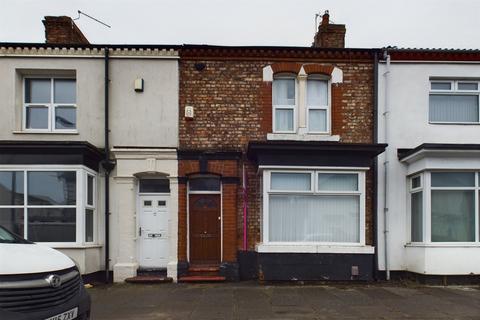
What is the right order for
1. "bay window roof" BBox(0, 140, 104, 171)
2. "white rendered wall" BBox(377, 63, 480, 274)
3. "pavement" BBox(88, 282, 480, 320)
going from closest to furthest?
"pavement" BBox(88, 282, 480, 320) → "bay window roof" BBox(0, 140, 104, 171) → "white rendered wall" BBox(377, 63, 480, 274)

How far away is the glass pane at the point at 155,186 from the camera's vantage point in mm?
12758

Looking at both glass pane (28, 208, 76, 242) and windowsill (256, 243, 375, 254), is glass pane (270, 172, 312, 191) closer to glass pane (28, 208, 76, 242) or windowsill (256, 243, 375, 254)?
windowsill (256, 243, 375, 254)

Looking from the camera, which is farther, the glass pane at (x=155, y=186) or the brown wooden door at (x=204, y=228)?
the glass pane at (x=155, y=186)

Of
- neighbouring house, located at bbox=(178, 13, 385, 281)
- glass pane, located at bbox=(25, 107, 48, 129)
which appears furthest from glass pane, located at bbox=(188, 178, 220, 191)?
glass pane, located at bbox=(25, 107, 48, 129)

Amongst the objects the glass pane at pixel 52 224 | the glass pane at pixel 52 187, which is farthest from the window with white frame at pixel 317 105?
the glass pane at pixel 52 224

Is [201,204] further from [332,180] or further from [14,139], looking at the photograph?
[14,139]

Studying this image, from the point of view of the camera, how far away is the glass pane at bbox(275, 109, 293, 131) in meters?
12.8

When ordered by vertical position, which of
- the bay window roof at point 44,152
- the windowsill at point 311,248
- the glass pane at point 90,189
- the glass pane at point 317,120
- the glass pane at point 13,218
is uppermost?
the glass pane at point 317,120

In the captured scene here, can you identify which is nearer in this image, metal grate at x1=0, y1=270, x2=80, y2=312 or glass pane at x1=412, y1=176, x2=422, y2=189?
metal grate at x1=0, y1=270, x2=80, y2=312

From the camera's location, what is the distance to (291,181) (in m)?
12.1

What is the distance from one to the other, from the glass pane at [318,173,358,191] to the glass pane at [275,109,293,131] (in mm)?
1665

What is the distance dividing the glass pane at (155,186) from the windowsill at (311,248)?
3.01 metres

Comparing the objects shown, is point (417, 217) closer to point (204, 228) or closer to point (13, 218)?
point (204, 228)

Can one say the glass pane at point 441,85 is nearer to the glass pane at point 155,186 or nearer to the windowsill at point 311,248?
the windowsill at point 311,248
